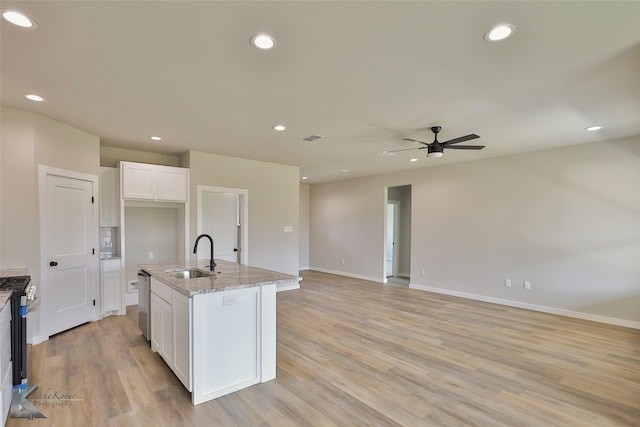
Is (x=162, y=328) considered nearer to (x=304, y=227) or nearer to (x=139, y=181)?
(x=139, y=181)

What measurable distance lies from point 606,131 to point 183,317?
5.52 meters

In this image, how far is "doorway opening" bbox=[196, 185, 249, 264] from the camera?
19.1ft

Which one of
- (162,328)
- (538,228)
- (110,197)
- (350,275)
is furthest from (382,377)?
(350,275)

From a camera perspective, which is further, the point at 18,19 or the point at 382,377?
the point at 382,377

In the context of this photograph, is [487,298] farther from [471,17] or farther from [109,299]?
[109,299]

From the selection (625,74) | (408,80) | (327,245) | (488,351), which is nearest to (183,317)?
(408,80)

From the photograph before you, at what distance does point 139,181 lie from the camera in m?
4.84

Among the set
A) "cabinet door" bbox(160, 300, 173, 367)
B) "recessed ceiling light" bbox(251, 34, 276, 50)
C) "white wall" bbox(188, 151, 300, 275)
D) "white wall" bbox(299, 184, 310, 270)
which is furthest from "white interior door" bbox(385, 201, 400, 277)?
"recessed ceiling light" bbox(251, 34, 276, 50)

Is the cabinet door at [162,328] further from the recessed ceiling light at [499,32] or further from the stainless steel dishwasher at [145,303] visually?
the recessed ceiling light at [499,32]

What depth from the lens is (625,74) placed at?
99.0 inches

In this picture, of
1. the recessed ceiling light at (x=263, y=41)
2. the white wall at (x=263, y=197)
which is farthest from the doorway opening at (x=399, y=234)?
the recessed ceiling light at (x=263, y=41)

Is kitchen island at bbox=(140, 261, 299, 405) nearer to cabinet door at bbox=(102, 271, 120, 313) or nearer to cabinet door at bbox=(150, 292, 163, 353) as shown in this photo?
cabinet door at bbox=(150, 292, 163, 353)

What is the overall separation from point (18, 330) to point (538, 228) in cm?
666

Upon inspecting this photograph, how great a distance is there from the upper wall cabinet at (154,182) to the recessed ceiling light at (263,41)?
11.8ft
